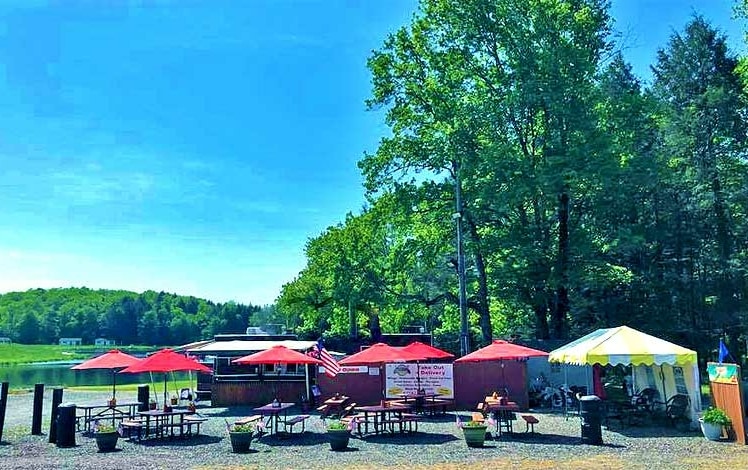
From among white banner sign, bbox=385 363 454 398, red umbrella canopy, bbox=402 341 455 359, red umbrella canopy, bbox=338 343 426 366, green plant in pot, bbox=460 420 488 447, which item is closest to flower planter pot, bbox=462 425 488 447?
green plant in pot, bbox=460 420 488 447

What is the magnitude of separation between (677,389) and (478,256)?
1136 cm

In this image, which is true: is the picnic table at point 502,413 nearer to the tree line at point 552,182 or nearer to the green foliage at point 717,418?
the green foliage at point 717,418

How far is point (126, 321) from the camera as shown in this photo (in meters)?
138

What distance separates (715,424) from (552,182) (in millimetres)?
12256

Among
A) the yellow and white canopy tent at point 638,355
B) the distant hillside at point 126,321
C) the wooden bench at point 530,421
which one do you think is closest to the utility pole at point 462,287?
the yellow and white canopy tent at point 638,355

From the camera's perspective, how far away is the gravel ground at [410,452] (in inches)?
442

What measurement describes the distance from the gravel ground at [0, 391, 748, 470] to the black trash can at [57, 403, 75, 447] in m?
0.24

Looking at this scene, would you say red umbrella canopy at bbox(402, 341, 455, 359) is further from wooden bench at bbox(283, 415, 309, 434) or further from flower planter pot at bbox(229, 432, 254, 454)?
flower planter pot at bbox(229, 432, 254, 454)

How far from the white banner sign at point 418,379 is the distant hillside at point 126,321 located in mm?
110351

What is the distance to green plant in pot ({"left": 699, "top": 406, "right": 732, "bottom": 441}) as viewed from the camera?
13.4 meters

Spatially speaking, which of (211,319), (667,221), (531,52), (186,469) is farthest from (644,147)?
(211,319)

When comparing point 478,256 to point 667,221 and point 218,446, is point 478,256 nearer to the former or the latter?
point 667,221

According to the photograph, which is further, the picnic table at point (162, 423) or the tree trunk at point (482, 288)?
the tree trunk at point (482, 288)

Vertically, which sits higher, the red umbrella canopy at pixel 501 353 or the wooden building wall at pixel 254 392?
the red umbrella canopy at pixel 501 353
